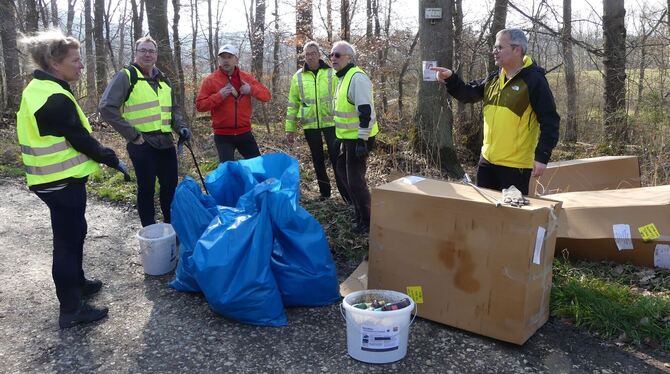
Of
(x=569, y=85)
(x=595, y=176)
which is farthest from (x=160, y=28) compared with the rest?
(x=569, y=85)

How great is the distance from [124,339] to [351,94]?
2.49 m

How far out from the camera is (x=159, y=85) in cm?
401

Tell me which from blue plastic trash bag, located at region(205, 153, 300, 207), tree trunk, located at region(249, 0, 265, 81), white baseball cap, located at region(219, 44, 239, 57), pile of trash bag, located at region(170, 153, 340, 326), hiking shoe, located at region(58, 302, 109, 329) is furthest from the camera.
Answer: tree trunk, located at region(249, 0, 265, 81)

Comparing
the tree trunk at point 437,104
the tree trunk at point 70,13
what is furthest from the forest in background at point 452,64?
the tree trunk at point 70,13

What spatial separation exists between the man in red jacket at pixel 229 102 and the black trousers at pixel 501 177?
2.27m

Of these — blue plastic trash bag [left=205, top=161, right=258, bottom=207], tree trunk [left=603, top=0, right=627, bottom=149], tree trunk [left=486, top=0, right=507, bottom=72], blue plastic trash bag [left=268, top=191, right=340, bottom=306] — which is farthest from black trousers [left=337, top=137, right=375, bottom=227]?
tree trunk [left=603, top=0, right=627, bottom=149]

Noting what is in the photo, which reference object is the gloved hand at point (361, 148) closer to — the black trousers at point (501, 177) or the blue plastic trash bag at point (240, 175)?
the blue plastic trash bag at point (240, 175)

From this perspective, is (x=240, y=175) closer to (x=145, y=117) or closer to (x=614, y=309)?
(x=145, y=117)

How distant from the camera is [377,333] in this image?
251 cm

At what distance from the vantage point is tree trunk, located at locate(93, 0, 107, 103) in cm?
1331

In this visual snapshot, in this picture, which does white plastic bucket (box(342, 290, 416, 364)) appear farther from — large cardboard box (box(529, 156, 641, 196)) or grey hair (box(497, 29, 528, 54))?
large cardboard box (box(529, 156, 641, 196))

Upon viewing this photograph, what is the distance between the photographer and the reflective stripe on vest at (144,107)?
3869 millimetres

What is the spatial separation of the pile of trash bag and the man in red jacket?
143 cm

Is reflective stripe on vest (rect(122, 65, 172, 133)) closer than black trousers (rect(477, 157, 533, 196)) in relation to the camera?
No
